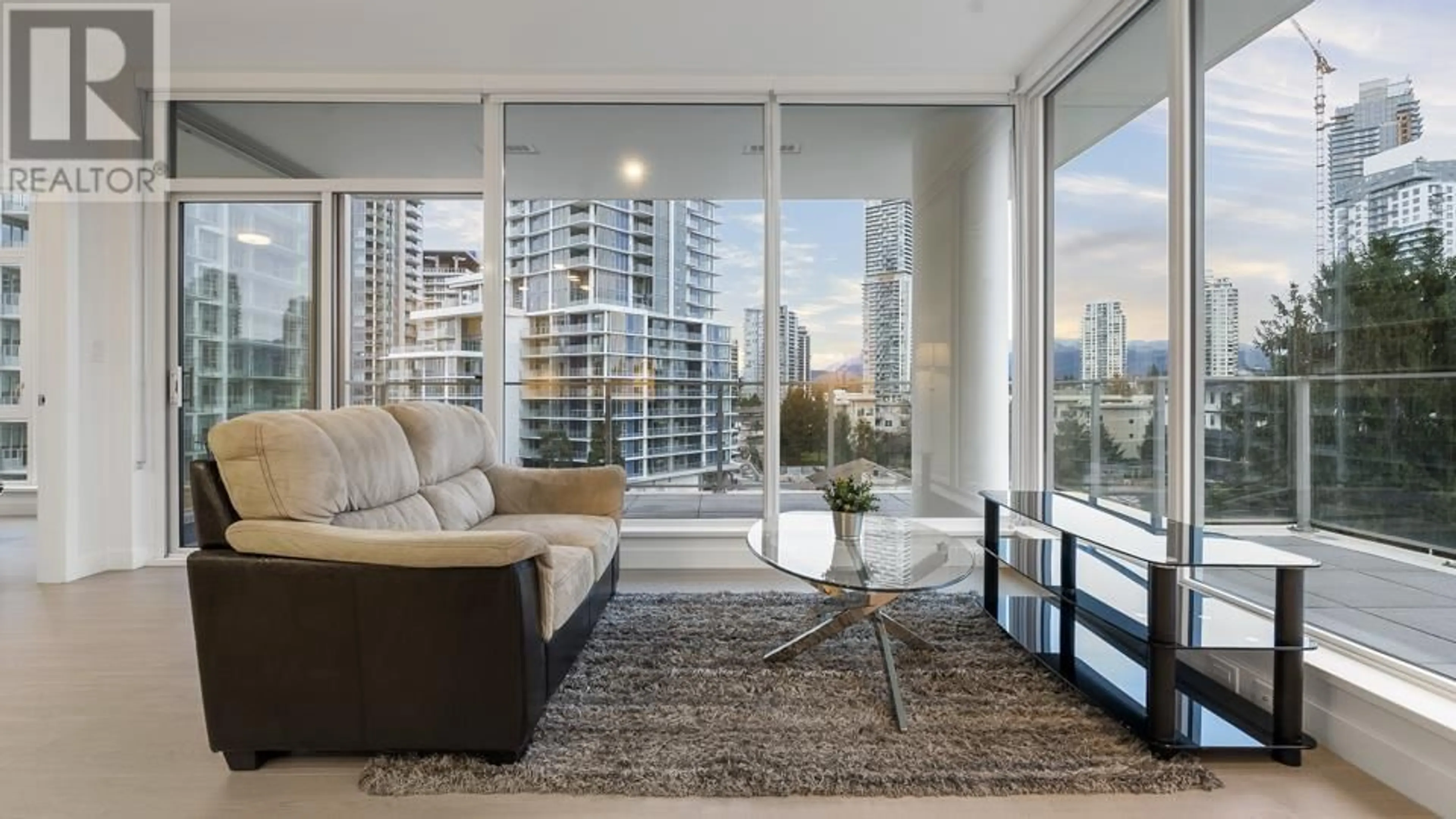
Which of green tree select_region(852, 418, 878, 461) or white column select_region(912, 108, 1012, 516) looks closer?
white column select_region(912, 108, 1012, 516)

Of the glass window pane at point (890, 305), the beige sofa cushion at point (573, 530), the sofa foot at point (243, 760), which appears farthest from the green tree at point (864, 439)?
the sofa foot at point (243, 760)

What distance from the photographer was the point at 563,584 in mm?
2055

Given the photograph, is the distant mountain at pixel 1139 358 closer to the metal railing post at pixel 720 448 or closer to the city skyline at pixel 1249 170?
the city skyline at pixel 1249 170

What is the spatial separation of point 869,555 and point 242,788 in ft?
6.29

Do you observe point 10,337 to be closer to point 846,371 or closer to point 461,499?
point 461,499

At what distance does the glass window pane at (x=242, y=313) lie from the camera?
4137mm

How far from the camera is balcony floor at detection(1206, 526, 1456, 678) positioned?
186 centimetres

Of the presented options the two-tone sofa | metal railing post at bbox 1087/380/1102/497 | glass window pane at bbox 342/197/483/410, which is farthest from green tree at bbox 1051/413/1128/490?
glass window pane at bbox 342/197/483/410

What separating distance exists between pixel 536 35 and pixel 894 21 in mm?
1774

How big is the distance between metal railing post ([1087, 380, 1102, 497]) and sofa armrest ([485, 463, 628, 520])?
90.3 inches

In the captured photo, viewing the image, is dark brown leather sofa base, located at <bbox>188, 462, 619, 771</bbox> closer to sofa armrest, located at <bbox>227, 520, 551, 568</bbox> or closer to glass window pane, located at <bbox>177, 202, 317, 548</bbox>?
sofa armrest, located at <bbox>227, 520, 551, 568</bbox>

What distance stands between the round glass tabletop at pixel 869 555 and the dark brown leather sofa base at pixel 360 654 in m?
0.89

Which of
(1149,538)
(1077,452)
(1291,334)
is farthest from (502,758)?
(1077,452)

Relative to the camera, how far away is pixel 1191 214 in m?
2.66
